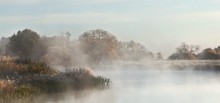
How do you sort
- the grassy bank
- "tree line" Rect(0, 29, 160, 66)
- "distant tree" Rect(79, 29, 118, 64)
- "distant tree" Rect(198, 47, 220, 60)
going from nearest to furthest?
the grassy bank, "tree line" Rect(0, 29, 160, 66), "distant tree" Rect(79, 29, 118, 64), "distant tree" Rect(198, 47, 220, 60)

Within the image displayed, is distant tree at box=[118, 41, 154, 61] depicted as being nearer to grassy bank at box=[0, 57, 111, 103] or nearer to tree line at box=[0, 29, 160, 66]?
tree line at box=[0, 29, 160, 66]

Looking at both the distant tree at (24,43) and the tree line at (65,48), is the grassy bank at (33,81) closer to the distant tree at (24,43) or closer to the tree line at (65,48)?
the tree line at (65,48)

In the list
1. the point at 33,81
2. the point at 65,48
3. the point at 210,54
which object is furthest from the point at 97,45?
the point at 33,81

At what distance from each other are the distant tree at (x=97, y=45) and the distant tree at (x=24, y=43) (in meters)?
9.68

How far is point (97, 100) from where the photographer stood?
26.0 metres

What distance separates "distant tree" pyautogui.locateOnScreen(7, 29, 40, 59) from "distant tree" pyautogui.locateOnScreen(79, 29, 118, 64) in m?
9.68

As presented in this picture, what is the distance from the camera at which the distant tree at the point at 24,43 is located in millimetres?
61688

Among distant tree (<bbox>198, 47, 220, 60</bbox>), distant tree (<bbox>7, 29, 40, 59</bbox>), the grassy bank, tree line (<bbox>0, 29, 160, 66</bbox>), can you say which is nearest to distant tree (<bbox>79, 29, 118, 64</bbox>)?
tree line (<bbox>0, 29, 160, 66</bbox>)

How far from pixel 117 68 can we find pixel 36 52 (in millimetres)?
13264

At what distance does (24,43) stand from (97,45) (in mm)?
13472

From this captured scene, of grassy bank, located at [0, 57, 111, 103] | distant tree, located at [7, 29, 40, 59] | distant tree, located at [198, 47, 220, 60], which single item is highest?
distant tree, located at [7, 29, 40, 59]

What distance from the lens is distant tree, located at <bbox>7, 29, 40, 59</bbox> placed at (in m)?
61.7

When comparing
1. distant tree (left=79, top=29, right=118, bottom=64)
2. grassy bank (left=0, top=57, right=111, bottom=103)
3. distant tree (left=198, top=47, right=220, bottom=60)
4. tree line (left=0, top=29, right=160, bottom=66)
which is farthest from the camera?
distant tree (left=198, top=47, right=220, bottom=60)

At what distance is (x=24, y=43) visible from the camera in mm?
62156
